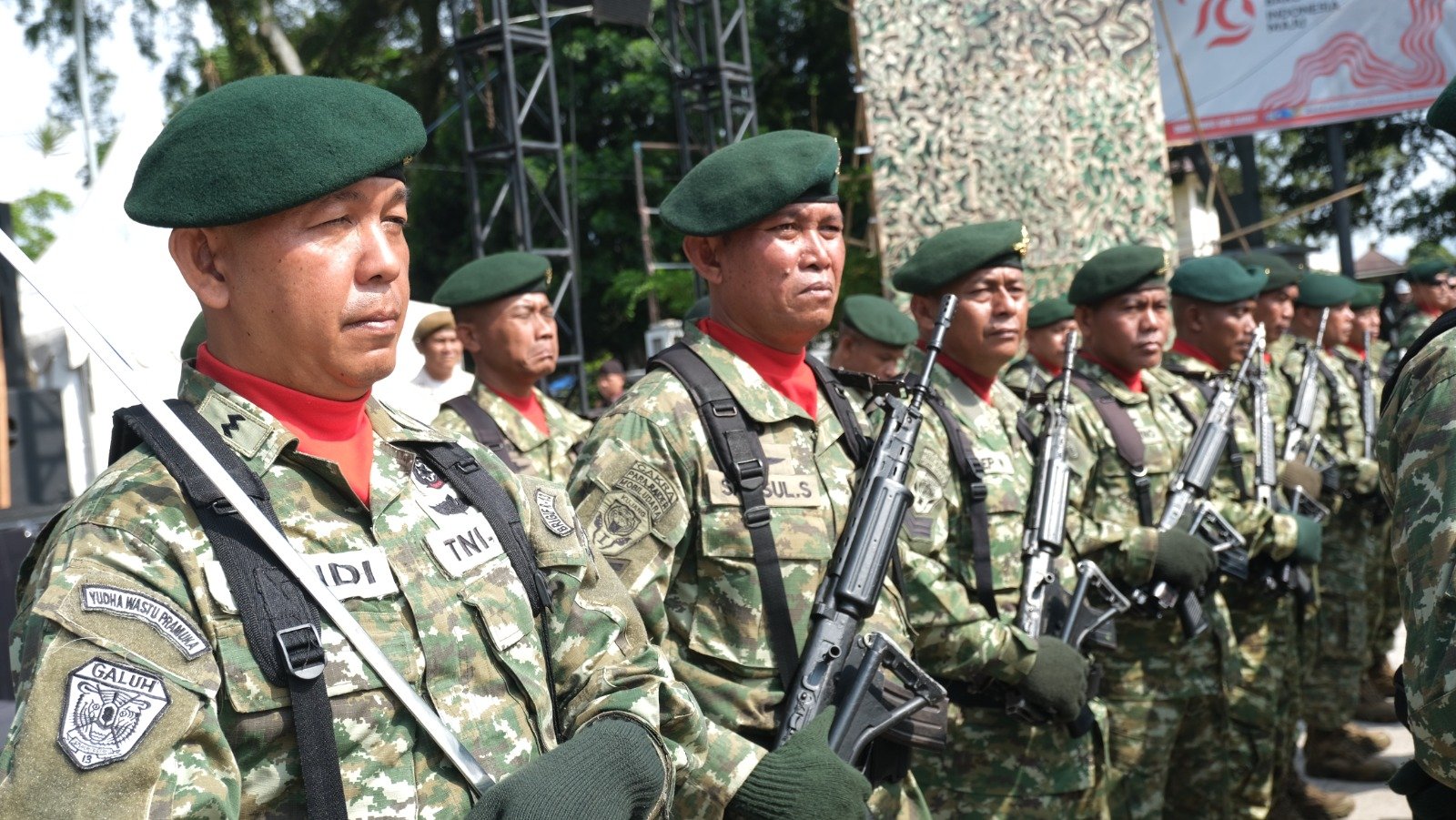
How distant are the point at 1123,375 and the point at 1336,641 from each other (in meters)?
2.89

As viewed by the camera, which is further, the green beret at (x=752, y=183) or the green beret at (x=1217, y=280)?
the green beret at (x=1217, y=280)

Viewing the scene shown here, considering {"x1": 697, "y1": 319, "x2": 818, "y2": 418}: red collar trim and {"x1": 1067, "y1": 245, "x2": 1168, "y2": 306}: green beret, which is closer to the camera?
{"x1": 697, "y1": 319, "x2": 818, "y2": 418}: red collar trim

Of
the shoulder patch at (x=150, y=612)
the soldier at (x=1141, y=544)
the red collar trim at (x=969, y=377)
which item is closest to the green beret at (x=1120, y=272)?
the soldier at (x=1141, y=544)

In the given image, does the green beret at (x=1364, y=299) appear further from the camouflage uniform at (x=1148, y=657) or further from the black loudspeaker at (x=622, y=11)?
the black loudspeaker at (x=622, y=11)

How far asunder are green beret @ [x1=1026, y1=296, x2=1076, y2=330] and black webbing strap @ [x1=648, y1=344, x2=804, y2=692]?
4.72 m

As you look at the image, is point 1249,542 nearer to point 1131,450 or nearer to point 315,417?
point 1131,450

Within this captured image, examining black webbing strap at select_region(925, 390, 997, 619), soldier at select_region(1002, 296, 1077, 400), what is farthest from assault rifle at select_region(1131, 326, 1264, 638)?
soldier at select_region(1002, 296, 1077, 400)

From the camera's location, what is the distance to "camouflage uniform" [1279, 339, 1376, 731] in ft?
23.4

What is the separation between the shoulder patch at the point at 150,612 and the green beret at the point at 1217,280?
Answer: 18.4 ft

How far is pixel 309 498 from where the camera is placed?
175 cm

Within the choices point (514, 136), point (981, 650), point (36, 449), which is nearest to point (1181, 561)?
point (981, 650)

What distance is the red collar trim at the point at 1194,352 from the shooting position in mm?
6336

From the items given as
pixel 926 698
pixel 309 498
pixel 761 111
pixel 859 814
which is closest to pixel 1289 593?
pixel 926 698

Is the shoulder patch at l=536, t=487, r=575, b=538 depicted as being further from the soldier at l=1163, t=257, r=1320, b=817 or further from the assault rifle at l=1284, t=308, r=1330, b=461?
the assault rifle at l=1284, t=308, r=1330, b=461
